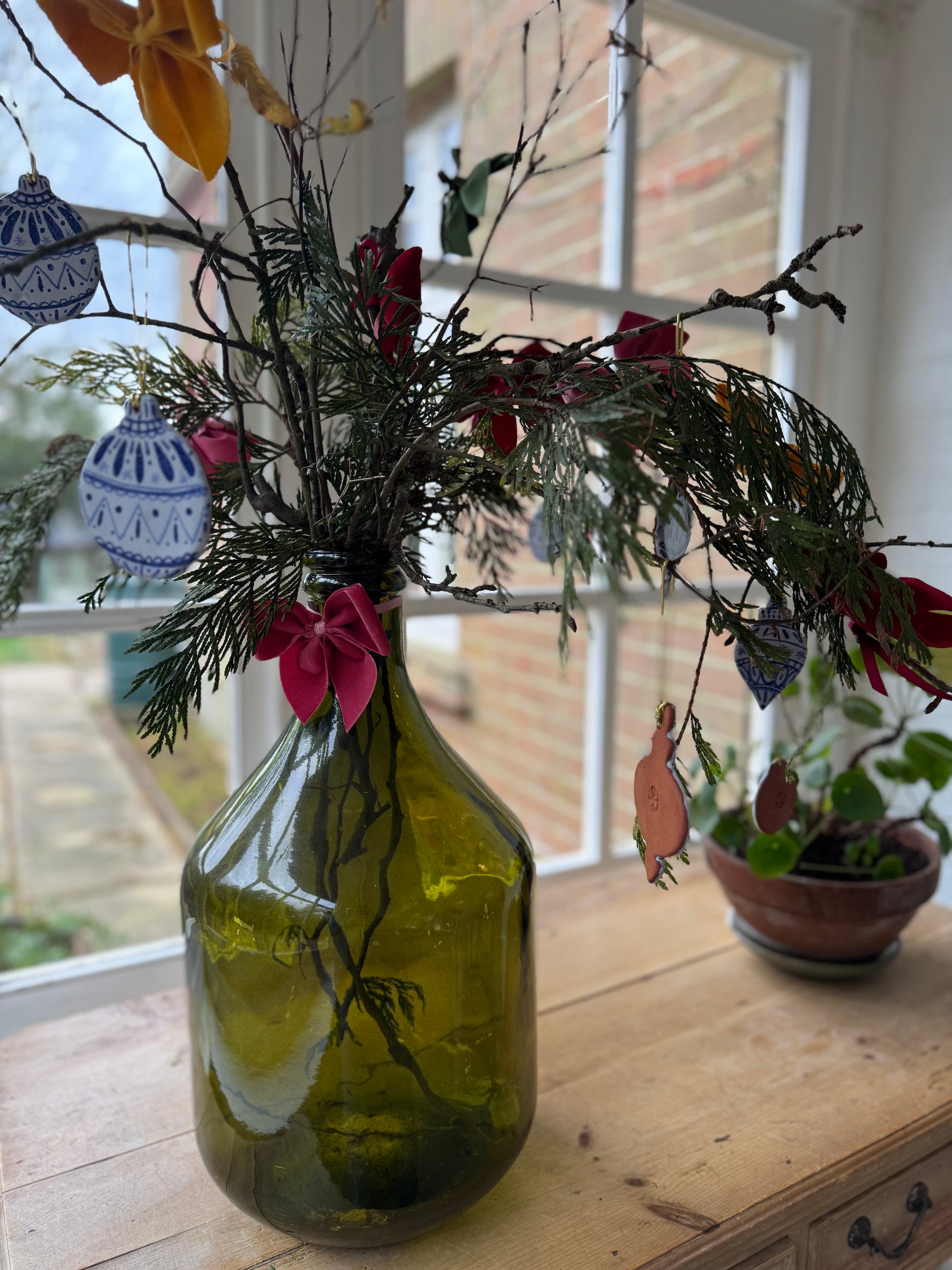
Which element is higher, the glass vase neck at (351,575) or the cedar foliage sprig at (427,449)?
the cedar foliage sprig at (427,449)

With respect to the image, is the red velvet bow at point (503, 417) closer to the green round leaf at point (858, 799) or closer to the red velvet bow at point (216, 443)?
the red velvet bow at point (216, 443)

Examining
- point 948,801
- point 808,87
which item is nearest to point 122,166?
point 808,87

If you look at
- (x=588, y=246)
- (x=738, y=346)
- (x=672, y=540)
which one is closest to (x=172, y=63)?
(x=672, y=540)

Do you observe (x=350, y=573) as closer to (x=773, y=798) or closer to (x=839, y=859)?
(x=773, y=798)

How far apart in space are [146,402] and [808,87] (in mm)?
1062

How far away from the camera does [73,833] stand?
280 centimetres

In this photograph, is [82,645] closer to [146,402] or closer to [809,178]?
[809,178]

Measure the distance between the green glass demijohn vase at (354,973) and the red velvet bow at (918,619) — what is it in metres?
0.25

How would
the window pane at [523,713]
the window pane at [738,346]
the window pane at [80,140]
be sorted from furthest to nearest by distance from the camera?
the window pane at [523,713]
the window pane at [738,346]
the window pane at [80,140]

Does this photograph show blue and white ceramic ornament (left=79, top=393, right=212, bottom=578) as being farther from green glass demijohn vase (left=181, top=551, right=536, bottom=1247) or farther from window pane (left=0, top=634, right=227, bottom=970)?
window pane (left=0, top=634, right=227, bottom=970)

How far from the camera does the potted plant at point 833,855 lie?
0.84m

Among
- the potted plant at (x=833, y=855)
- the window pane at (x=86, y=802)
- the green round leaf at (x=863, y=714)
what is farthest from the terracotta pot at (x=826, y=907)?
the window pane at (x=86, y=802)

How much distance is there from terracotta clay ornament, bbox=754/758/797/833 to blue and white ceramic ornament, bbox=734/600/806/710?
0.07m

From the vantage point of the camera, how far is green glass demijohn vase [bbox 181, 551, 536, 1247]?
0.52 metres
